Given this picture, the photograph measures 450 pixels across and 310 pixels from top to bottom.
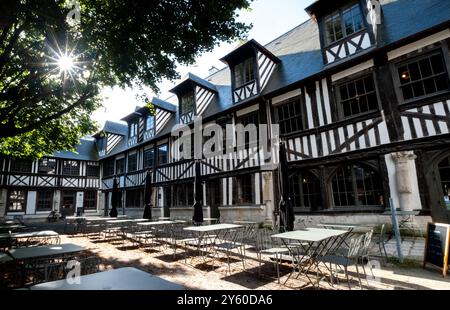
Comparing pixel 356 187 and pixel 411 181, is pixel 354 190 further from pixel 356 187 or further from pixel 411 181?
pixel 411 181

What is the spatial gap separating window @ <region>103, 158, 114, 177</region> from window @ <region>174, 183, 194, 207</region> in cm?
998

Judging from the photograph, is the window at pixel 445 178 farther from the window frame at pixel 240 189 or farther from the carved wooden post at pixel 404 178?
the window frame at pixel 240 189

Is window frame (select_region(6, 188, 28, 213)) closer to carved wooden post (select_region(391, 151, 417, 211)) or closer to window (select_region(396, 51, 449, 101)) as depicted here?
carved wooden post (select_region(391, 151, 417, 211))

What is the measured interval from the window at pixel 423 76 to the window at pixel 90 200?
24810 mm

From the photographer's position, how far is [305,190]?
8.79 meters

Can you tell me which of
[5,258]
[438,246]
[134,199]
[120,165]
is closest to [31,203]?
[120,165]

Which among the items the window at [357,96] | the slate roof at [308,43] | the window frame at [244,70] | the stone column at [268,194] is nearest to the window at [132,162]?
the slate roof at [308,43]

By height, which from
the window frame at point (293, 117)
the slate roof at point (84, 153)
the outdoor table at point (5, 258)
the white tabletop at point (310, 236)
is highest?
the slate roof at point (84, 153)

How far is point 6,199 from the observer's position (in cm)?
1842

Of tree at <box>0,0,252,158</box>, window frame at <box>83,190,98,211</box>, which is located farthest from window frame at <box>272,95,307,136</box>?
window frame at <box>83,190,98,211</box>

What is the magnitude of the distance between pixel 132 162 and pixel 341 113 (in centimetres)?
1560

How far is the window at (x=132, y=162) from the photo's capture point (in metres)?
18.3

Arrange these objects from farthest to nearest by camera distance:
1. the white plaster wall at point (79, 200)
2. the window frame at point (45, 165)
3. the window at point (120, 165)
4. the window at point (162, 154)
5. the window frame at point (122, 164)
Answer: the white plaster wall at point (79, 200) < the window frame at point (45, 165) < the window at point (120, 165) < the window frame at point (122, 164) < the window at point (162, 154)
